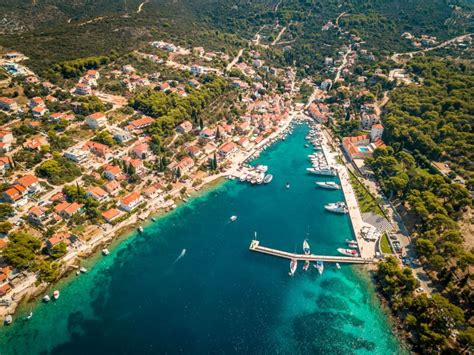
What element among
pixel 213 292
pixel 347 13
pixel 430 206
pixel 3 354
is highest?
pixel 347 13

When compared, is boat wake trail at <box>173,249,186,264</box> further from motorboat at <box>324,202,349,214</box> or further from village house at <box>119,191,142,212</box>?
motorboat at <box>324,202,349,214</box>

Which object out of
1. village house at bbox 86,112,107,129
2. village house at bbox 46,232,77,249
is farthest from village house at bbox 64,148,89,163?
village house at bbox 46,232,77,249

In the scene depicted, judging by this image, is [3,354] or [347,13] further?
[347,13]

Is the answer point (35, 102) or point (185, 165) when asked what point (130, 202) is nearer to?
point (185, 165)

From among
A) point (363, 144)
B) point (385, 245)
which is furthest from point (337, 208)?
point (363, 144)

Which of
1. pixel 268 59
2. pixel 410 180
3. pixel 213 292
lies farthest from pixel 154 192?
pixel 268 59

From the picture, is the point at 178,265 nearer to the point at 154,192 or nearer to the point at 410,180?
the point at 154,192
